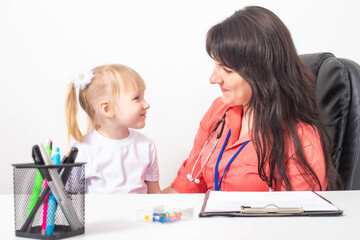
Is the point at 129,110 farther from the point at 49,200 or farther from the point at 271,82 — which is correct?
the point at 49,200

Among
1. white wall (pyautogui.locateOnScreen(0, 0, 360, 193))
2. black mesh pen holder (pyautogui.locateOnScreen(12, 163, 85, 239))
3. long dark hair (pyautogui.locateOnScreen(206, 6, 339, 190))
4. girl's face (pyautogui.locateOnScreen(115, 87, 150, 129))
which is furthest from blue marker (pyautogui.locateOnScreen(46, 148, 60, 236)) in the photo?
white wall (pyautogui.locateOnScreen(0, 0, 360, 193))

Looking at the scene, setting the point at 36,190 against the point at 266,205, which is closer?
the point at 36,190

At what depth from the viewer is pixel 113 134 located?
6.11 ft

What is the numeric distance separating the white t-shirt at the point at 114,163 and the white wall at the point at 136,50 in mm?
663

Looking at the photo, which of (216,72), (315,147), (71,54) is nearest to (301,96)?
(315,147)

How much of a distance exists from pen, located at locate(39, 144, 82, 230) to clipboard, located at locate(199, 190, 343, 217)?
0.28 meters

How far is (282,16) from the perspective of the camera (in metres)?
2.42

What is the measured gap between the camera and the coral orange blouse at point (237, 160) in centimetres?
156

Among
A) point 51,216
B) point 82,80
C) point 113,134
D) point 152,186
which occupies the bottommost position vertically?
point 152,186

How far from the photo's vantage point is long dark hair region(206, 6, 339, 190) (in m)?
1.59

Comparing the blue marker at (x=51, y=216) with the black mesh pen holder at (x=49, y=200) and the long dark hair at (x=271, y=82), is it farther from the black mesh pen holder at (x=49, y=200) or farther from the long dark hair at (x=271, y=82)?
the long dark hair at (x=271, y=82)

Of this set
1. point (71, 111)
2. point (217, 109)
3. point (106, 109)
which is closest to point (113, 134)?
point (106, 109)

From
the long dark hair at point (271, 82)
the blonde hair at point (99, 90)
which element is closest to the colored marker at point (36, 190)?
the long dark hair at point (271, 82)

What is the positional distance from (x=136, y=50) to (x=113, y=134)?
81cm
